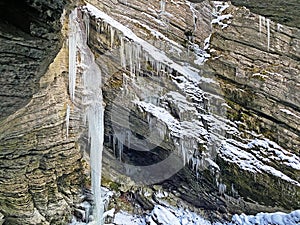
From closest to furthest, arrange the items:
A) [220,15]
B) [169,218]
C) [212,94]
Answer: [212,94] → [220,15] → [169,218]

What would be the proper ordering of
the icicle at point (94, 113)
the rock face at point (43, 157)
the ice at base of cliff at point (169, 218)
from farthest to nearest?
the icicle at point (94, 113)
the ice at base of cliff at point (169, 218)
the rock face at point (43, 157)

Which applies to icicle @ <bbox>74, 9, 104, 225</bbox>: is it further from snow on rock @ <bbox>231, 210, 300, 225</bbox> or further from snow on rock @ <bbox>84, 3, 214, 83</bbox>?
snow on rock @ <bbox>231, 210, 300, 225</bbox>

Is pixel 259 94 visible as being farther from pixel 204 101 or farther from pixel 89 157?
pixel 89 157

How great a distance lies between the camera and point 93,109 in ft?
32.9

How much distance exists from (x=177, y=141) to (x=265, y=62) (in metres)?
2.90

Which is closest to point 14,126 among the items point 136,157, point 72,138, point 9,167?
point 9,167

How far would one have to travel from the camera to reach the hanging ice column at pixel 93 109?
9.34 m

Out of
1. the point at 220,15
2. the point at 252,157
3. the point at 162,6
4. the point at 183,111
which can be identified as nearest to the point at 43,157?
the point at 183,111

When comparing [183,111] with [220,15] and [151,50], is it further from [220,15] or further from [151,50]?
[220,15]

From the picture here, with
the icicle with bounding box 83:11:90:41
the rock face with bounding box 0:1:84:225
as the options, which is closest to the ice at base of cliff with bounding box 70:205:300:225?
the rock face with bounding box 0:1:84:225

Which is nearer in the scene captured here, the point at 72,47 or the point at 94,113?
the point at 72,47

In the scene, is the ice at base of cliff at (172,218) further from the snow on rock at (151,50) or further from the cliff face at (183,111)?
the snow on rock at (151,50)

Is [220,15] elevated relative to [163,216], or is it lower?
elevated

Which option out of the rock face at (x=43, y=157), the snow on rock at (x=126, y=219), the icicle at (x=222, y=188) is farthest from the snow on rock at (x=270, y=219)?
the rock face at (x=43, y=157)
